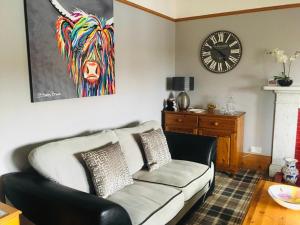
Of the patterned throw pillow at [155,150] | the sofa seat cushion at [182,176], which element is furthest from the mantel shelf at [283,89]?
the patterned throw pillow at [155,150]

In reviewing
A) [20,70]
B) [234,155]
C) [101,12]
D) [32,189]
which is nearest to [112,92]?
[101,12]

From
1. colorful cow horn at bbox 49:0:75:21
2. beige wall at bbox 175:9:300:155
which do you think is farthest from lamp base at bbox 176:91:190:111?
colorful cow horn at bbox 49:0:75:21

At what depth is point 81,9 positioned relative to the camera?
2.54 meters

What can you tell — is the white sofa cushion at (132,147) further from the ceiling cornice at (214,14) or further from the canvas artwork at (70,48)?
the ceiling cornice at (214,14)

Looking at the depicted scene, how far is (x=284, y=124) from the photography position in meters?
3.47

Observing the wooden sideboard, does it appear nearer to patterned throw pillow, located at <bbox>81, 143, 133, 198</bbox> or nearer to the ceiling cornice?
the ceiling cornice

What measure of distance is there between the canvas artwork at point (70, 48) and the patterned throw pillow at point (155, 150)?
27.2 inches

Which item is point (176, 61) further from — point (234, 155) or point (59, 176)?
point (59, 176)

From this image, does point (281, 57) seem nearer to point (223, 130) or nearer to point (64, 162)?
point (223, 130)

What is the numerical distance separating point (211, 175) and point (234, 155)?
0.85 metres

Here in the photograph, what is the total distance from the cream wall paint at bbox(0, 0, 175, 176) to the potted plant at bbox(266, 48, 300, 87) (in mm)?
1505

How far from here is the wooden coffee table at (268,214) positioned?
171 cm

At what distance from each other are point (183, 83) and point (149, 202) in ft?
7.45

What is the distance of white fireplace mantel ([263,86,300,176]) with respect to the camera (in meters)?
3.37
